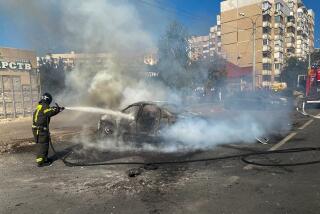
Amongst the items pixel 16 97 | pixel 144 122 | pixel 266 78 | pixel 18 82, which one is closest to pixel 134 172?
pixel 144 122

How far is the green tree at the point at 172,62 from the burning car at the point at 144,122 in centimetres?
462

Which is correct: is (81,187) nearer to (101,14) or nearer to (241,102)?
(101,14)

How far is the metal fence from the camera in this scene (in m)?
20.7

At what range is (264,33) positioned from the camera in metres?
68.6

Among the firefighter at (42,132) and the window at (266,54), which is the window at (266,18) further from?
the firefighter at (42,132)

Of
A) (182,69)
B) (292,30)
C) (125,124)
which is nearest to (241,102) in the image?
(182,69)

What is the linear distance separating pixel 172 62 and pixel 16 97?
12.8 m

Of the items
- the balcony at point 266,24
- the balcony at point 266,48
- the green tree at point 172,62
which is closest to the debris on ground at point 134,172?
the green tree at point 172,62

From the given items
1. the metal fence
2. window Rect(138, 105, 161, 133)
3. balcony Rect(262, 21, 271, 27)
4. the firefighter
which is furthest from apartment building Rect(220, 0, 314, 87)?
the firefighter

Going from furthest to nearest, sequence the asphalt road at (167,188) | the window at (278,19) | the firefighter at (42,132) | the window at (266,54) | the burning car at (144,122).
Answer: the window at (278,19) < the window at (266,54) < the burning car at (144,122) < the firefighter at (42,132) < the asphalt road at (167,188)

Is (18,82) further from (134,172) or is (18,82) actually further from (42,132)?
(134,172)

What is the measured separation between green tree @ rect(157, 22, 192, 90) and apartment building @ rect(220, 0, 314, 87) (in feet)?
173

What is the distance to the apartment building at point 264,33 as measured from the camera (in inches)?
2707

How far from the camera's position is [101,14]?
40.6ft
